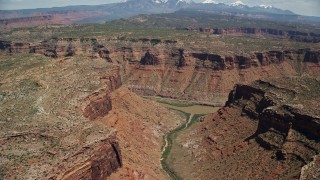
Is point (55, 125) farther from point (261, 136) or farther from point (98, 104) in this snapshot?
point (261, 136)

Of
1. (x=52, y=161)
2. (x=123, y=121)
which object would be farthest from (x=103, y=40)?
(x=52, y=161)

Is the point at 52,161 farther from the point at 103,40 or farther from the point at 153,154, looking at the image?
the point at 103,40

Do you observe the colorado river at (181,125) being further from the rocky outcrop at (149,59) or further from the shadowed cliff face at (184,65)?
the rocky outcrop at (149,59)

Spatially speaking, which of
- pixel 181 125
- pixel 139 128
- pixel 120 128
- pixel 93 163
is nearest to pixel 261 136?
pixel 120 128

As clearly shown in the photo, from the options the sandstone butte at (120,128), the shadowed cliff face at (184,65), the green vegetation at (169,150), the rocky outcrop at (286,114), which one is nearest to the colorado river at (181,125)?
the green vegetation at (169,150)

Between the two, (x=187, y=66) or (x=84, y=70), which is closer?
(x=84, y=70)

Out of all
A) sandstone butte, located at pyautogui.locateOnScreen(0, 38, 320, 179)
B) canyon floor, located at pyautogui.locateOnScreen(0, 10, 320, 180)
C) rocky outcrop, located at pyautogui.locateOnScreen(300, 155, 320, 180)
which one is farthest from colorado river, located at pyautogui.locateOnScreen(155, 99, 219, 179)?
rocky outcrop, located at pyautogui.locateOnScreen(300, 155, 320, 180)
